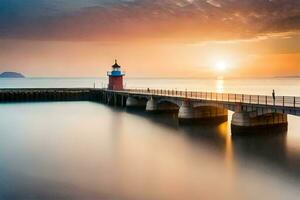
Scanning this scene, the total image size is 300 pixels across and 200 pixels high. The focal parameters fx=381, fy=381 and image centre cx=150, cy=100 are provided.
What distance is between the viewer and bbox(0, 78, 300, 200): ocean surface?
20.6m

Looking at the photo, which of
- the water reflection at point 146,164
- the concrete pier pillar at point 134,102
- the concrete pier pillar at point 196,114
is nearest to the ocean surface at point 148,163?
the water reflection at point 146,164

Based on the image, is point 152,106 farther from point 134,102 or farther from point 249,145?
point 249,145

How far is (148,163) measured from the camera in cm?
2738

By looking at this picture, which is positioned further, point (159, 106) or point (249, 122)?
point (159, 106)

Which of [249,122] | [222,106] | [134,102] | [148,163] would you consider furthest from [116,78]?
[148,163]

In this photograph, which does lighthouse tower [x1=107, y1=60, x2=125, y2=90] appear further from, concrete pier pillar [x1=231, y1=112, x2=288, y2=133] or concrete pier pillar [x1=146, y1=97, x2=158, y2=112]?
concrete pier pillar [x1=231, y1=112, x2=288, y2=133]

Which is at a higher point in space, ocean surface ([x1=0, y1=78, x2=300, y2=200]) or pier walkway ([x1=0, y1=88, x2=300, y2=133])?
pier walkway ([x1=0, y1=88, x2=300, y2=133])

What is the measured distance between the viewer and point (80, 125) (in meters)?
49.3

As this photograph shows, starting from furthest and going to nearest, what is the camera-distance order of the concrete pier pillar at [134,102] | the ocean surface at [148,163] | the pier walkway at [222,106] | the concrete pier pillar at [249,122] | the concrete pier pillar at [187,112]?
the concrete pier pillar at [134,102]
the concrete pier pillar at [187,112]
the concrete pier pillar at [249,122]
the pier walkway at [222,106]
the ocean surface at [148,163]

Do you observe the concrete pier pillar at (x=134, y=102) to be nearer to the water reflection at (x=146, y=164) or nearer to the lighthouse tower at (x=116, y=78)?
the lighthouse tower at (x=116, y=78)

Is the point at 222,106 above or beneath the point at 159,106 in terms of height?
above

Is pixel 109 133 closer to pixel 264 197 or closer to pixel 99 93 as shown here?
pixel 264 197

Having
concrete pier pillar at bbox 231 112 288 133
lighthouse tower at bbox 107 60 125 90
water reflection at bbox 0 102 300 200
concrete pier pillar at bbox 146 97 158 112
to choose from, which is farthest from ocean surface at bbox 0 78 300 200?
lighthouse tower at bbox 107 60 125 90

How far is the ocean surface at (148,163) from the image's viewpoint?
2061cm
